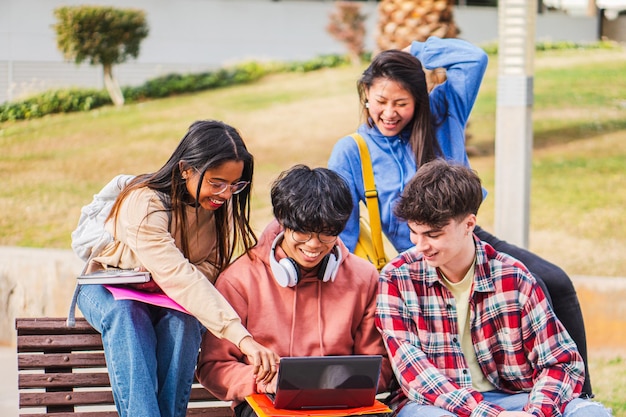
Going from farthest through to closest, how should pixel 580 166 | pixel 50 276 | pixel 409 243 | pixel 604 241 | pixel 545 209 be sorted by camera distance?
pixel 580 166 → pixel 545 209 → pixel 604 241 → pixel 50 276 → pixel 409 243

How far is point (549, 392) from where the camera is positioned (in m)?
3.66

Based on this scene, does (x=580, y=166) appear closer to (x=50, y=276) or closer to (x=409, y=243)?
(x=50, y=276)

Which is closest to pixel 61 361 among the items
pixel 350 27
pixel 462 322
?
pixel 462 322

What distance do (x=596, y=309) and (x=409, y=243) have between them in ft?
10.8

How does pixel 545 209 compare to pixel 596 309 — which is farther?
pixel 545 209

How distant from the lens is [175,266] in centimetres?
369

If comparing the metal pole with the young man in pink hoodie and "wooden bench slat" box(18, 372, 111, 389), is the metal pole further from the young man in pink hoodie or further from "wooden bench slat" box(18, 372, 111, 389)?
"wooden bench slat" box(18, 372, 111, 389)

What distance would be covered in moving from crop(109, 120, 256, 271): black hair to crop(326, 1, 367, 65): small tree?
13896mm

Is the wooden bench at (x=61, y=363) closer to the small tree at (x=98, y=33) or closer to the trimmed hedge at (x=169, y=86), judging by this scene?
the small tree at (x=98, y=33)

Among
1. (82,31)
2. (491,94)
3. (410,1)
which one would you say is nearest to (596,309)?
(410,1)

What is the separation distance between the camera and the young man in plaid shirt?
3.66 metres

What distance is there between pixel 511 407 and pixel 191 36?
45.7 ft

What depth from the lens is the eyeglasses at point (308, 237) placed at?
3.67 m

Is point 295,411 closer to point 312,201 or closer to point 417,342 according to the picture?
point 417,342
